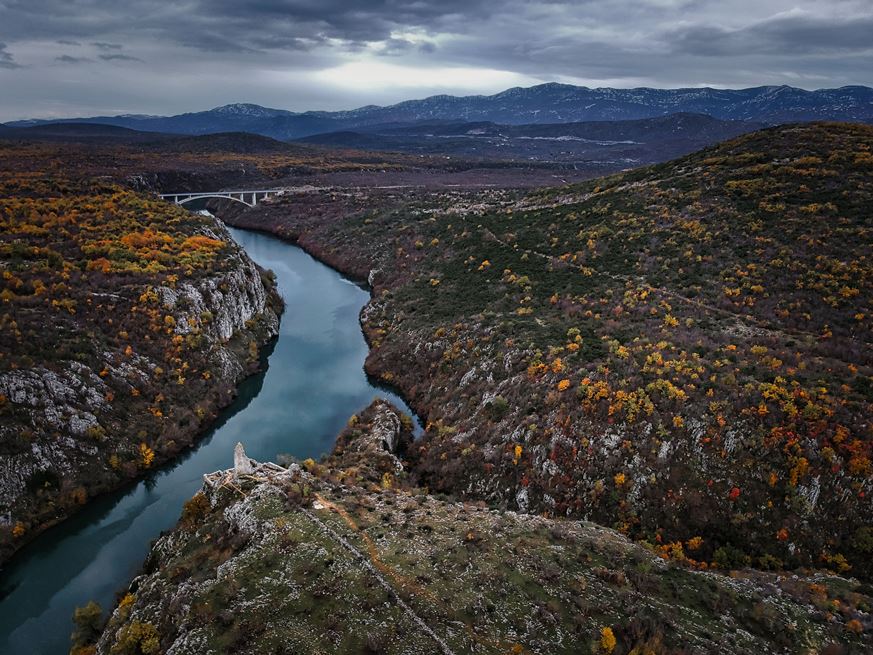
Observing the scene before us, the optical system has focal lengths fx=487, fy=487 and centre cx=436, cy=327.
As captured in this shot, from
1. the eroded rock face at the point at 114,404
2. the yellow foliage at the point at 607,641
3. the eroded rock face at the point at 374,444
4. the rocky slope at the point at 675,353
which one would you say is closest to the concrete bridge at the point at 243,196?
the rocky slope at the point at 675,353

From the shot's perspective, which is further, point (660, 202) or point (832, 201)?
point (660, 202)

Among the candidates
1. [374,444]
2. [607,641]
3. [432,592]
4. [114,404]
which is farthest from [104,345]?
[607,641]

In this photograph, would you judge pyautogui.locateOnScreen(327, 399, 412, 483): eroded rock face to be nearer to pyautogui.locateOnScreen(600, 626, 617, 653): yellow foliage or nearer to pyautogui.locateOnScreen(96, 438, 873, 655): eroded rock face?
pyautogui.locateOnScreen(96, 438, 873, 655): eroded rock face

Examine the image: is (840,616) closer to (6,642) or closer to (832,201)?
(6,642)

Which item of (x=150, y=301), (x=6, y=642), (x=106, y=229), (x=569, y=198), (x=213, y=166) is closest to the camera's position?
(x=6, y=642)

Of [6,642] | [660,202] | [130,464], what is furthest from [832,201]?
[6,642]

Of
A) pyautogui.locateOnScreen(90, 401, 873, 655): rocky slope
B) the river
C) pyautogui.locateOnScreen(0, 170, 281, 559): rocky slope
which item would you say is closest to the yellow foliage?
pyautogui.locateOnScreen(90, 401, 873, 655): rocky slope

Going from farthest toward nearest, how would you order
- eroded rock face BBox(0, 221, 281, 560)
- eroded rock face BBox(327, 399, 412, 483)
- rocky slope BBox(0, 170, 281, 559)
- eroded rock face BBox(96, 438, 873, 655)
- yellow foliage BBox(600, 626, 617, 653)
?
eroded rock face BBox(327, 399, 412, 483) → rocky slope BBox(0, 170, 281, 559) → eroded rock face BBox(0, 221, 281, 560) → eroded rock face BBox(96, 438, 873, 655) → yellow foliage BBox(600, 626, 617, 653)
